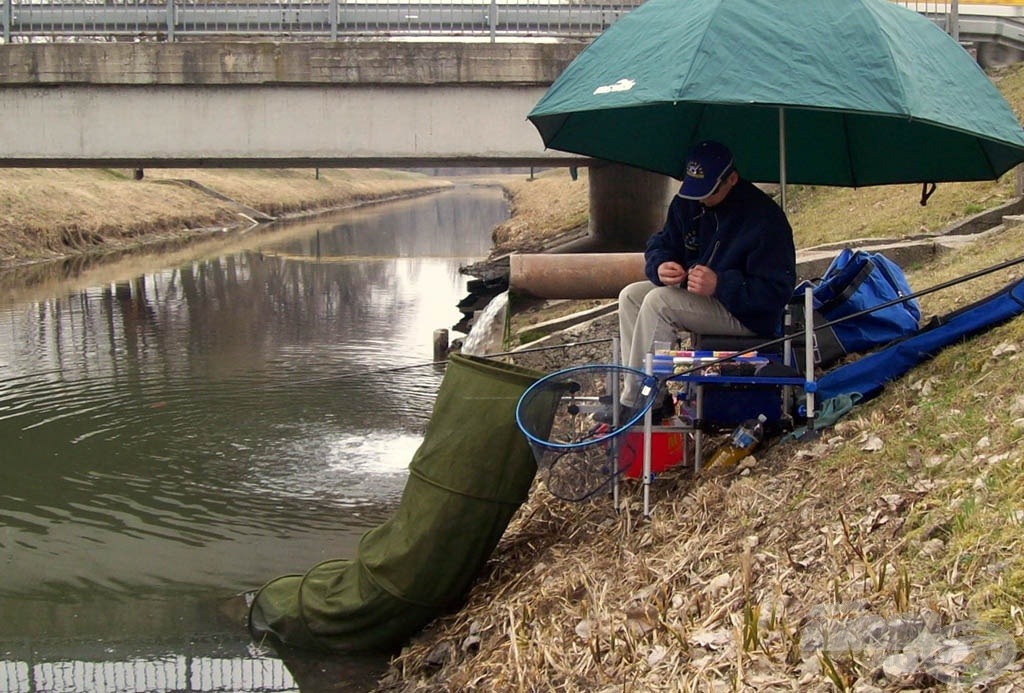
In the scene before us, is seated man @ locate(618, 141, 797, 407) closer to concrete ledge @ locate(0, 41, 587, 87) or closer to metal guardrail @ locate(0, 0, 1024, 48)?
concrete ledge @ locate(0, 41, 587, 87)

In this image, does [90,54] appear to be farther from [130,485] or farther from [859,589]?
[859,589]

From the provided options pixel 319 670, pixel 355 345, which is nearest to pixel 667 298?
pixel 319 670

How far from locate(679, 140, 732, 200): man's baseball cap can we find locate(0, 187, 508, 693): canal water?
2.99m

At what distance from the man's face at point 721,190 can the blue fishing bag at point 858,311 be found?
2.87ft

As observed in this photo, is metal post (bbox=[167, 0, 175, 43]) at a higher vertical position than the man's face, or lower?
higher

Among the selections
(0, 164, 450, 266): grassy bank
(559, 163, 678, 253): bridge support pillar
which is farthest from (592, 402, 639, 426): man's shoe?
(0, 164, 450, 266): grassy bank

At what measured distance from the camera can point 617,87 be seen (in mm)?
6555

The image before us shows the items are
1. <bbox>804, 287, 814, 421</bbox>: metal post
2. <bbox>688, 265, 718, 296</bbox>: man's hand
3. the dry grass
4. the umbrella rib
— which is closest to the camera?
the dry grass

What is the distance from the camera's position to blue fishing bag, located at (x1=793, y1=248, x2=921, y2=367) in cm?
752

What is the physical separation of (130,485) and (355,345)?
25.0 ft

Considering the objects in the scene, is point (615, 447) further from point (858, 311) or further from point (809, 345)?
point (858, 311)

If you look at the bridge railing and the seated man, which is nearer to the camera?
the seated man

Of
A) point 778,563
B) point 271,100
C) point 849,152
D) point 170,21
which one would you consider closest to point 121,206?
point 170,21

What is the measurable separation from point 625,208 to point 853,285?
16.0m
